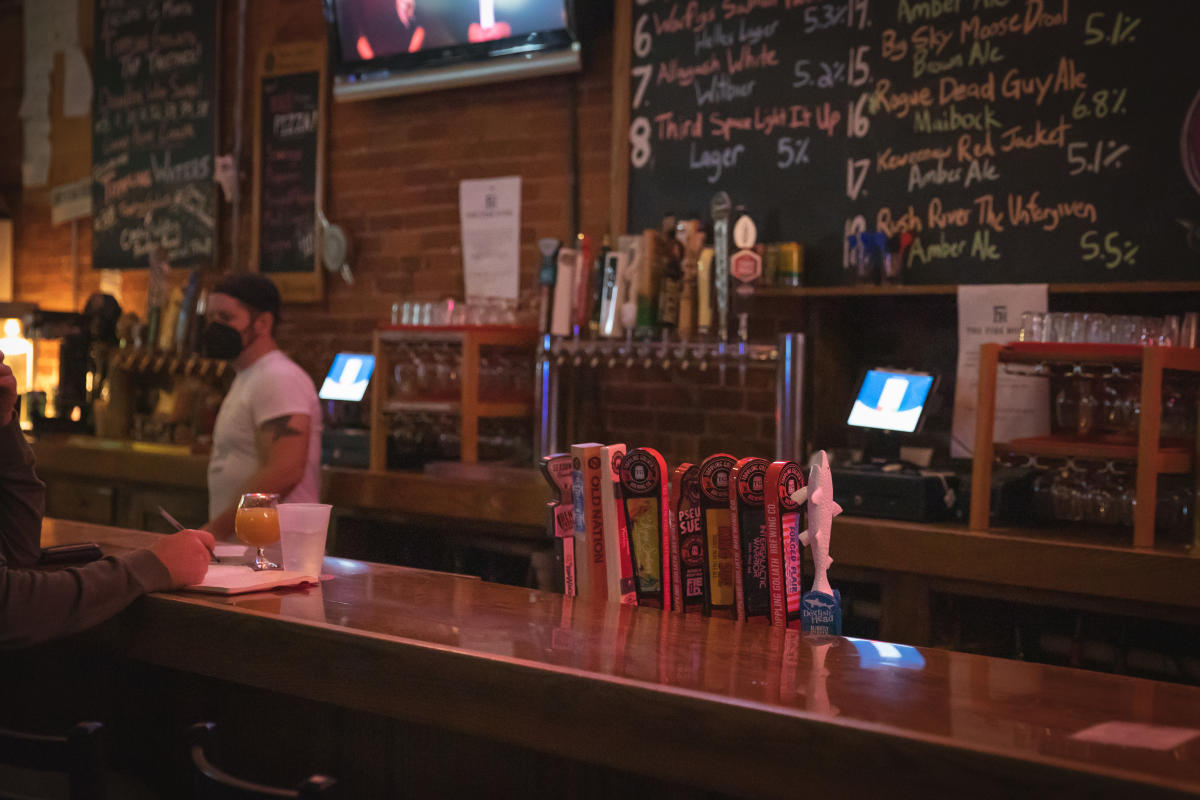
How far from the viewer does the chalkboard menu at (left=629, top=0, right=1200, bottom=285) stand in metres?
3.13

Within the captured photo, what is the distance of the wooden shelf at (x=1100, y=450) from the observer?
268cm

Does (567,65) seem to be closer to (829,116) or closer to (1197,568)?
(829,116)

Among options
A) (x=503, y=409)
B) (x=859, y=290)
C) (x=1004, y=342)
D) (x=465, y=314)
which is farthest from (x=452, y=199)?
(x=1004, y=342)

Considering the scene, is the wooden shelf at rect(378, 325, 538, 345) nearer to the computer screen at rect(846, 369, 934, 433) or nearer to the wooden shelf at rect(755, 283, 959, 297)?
the wooden shelf at rect(755, 283, 959, 297)

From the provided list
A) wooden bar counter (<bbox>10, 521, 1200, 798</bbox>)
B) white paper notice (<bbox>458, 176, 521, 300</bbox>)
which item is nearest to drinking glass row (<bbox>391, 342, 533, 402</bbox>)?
white paper notice (<bbox>458, 176, 521, 300</bbox>)

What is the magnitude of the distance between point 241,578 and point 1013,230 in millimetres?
2405

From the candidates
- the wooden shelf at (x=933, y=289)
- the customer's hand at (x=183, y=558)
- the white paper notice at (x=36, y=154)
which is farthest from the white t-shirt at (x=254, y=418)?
the white paper notice at (x=36, y=154)

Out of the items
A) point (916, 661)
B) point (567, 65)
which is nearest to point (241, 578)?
point (916, 661)

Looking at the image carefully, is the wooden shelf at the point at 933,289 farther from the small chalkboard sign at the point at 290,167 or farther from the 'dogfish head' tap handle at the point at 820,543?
the small chalkboard sign at the point at 290,167

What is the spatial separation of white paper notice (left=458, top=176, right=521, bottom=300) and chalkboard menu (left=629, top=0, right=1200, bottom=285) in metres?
0.60

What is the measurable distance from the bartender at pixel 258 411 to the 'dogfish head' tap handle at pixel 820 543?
1.87 metres

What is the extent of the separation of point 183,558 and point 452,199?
2.91m

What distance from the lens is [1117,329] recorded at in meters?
2.83

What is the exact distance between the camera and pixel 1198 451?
2.67 metres
